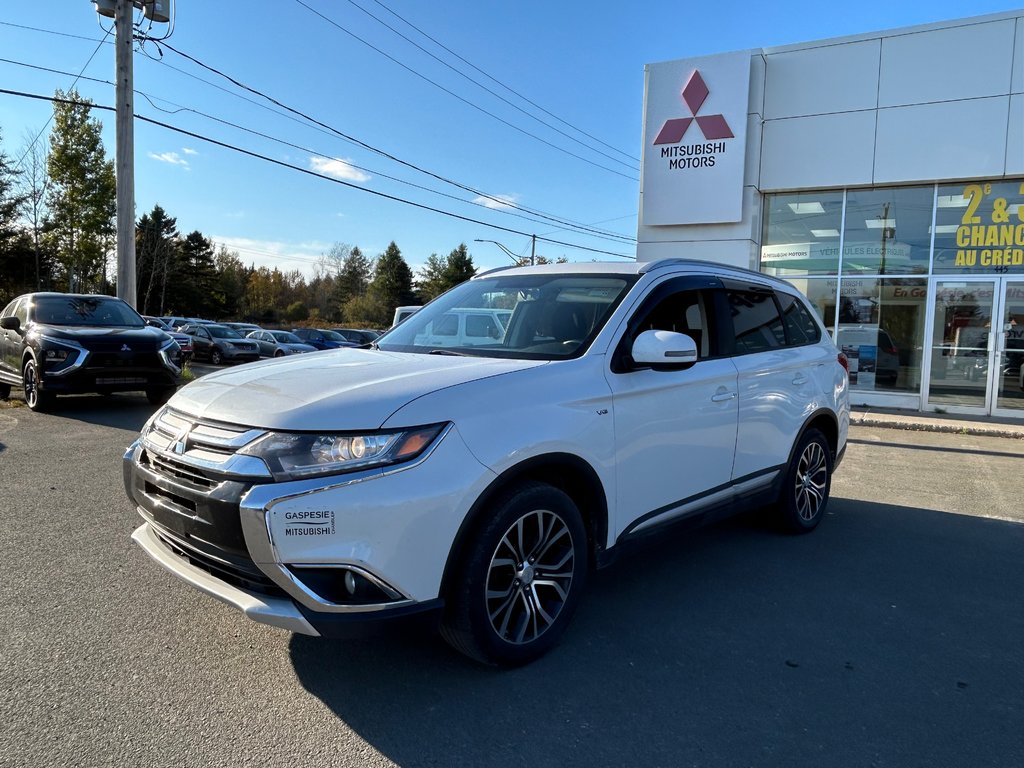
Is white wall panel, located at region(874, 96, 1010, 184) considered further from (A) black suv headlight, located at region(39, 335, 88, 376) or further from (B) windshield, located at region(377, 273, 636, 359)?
(A) black suv headlight, located at region(39, 335, 88, 376)

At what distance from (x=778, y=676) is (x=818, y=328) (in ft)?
10.5

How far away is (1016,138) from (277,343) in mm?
22757

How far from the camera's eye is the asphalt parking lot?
2.42 metres

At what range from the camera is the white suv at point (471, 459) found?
2.41 metres

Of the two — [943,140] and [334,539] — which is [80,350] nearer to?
[334,539]

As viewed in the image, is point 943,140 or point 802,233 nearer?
point 943,140

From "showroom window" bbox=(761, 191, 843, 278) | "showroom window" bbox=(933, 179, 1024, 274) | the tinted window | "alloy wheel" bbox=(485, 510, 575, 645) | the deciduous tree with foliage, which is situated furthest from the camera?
the deciduous tree with foliage

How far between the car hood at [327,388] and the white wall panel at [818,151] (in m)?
11.9

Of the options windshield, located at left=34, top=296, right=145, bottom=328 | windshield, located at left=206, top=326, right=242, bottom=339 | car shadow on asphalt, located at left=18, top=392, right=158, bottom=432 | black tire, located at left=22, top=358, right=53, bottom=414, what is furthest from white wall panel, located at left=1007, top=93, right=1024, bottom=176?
windshield, located at left=206, top=326, right=242, bottom=339

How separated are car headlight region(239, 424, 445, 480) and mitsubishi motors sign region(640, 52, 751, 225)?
12006 millimetres

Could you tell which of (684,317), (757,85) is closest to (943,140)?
(757,85)

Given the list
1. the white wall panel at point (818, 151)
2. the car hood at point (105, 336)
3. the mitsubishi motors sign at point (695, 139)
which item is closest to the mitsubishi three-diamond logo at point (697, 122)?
the mitsubishi motors sign at point (695, 139)

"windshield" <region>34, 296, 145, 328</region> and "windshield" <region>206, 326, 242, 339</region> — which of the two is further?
"windshield" <region>206, 326, 242, 339</region>

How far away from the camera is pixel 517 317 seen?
3896 mm
